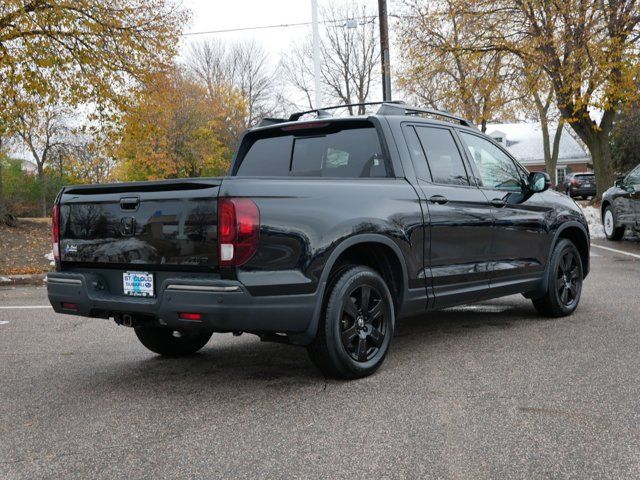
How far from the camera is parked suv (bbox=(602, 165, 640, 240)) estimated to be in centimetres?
1389

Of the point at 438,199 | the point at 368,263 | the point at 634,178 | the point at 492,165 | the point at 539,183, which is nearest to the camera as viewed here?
the point at 368,263

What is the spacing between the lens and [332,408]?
13.1 feet

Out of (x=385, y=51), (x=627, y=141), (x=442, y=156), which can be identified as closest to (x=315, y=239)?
(x=442, y=156)

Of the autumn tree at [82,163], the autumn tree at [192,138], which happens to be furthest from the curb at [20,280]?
the autumn tree at [82,163]

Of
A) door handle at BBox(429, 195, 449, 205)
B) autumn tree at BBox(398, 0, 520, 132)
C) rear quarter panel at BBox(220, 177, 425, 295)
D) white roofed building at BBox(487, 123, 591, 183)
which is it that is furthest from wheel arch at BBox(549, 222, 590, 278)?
white roofed building at BBox(487, 123, 591, 183)

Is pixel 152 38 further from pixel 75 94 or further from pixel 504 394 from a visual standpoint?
pixel 504 394

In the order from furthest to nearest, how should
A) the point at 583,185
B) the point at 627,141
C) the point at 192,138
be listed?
1. the point at 192,138
2. the point at 583,185
3. the point at 627,141

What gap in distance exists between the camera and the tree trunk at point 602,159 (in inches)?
928

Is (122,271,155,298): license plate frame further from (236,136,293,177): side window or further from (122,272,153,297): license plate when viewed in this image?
(236,136,293,177): side window

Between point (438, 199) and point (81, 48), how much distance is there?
13232mm

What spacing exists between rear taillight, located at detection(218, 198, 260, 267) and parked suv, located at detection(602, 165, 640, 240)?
11907 mm

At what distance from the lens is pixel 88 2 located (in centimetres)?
1564

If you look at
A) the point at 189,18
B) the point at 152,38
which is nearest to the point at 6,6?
the point at 152,38

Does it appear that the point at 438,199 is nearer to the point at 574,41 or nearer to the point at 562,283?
the point at 562,283
